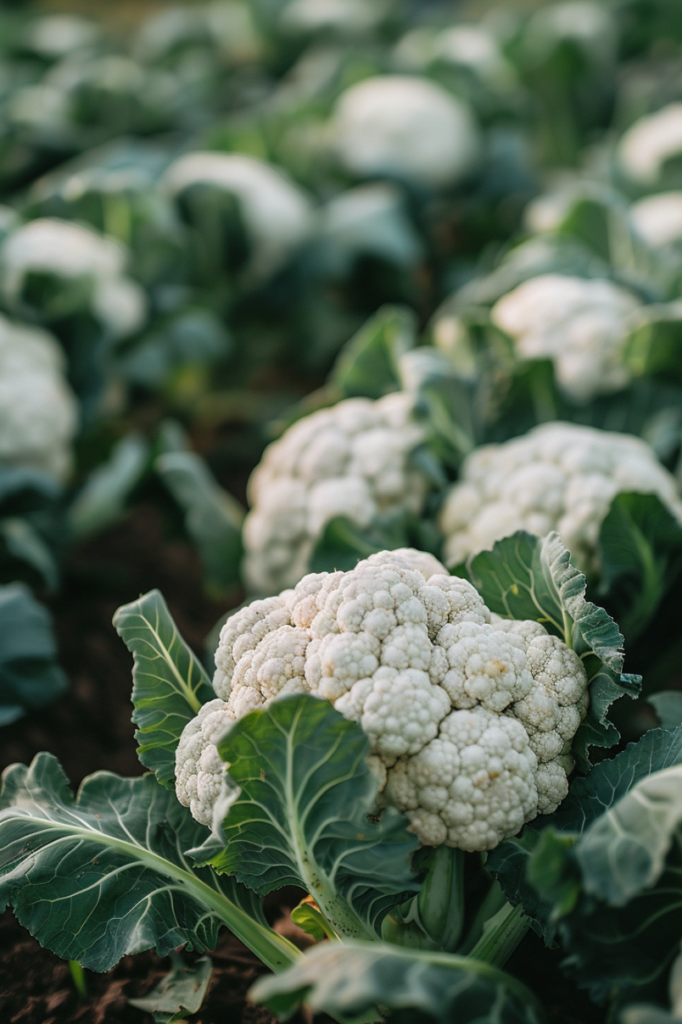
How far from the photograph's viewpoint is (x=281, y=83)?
596cm

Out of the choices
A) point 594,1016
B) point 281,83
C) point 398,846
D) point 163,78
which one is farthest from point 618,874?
point 281,83

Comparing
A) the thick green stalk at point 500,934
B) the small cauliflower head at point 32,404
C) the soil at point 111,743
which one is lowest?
the soil at point 111,743

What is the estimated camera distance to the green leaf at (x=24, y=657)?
2.17m

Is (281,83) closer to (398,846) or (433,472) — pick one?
(433,472)

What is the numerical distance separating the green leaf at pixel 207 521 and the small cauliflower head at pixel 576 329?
95cm

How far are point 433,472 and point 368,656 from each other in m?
0.89

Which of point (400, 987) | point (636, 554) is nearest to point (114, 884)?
point (400, 987)

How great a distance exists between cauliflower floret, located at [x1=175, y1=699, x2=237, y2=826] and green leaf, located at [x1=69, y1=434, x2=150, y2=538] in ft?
4.49

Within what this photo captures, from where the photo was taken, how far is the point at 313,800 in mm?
1214

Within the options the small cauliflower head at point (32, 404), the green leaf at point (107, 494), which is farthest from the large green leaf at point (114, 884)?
the small cauliflower head at point (32, 404)

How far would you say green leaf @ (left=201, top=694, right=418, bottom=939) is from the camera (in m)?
1.18

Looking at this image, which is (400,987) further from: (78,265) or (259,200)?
(259,200)

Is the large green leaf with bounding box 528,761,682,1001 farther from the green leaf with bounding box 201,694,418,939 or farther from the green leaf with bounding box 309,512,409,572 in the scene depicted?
the green leaf with bounding box 309,512,409,572

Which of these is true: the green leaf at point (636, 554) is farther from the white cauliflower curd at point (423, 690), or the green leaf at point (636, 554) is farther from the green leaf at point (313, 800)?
the green leaf at point (313, 800)
